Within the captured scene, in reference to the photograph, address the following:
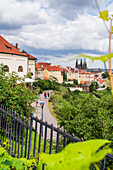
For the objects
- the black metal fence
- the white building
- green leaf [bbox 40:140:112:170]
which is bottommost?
the black metal fence

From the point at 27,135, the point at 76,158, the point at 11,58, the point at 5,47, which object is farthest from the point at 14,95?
the point at 5,47

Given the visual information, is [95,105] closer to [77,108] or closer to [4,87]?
[77,108]

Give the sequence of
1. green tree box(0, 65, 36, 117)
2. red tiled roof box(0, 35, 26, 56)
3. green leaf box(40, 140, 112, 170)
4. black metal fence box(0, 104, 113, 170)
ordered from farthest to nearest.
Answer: red tiled roof box(0, 35, 26, 56) → green tree box(0, 65, 36, 117) → black metal fence box(0, 104, 113, 170) → green leaf box(40, 140, 112, 170)

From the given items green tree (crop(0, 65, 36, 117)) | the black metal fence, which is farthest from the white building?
the black metal fence

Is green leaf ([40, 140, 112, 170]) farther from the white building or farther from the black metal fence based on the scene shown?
the white building

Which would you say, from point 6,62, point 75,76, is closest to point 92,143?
point 6,62

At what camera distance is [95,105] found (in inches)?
364

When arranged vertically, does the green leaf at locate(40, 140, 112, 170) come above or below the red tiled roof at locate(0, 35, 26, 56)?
below

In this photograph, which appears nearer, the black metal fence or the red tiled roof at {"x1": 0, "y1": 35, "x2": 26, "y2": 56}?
the black metal fence

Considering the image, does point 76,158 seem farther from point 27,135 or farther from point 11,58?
point 11,58

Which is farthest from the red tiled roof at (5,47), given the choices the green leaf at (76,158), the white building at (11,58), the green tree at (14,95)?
the green leaf at (76,158)

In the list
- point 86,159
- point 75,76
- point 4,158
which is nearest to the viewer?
point 86,159

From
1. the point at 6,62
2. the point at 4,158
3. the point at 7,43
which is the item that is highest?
the point at 7,43

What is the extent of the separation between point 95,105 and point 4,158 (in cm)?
756
